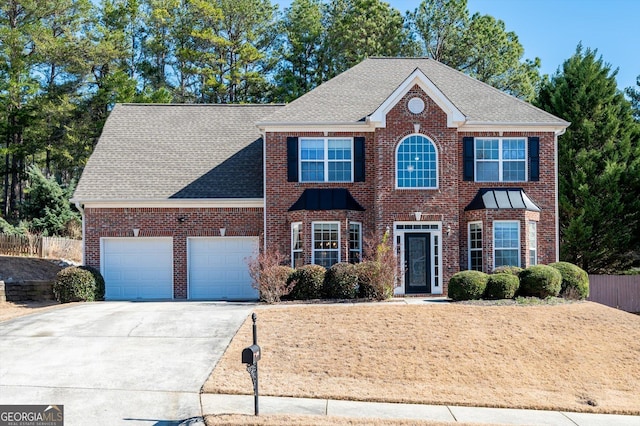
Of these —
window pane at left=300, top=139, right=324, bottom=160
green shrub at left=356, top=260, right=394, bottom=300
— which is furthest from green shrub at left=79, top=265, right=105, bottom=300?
green shrub at left=356, top=260, right=394, bottom=300

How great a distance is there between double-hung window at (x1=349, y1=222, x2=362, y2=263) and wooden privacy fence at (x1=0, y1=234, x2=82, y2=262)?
53.1 feet

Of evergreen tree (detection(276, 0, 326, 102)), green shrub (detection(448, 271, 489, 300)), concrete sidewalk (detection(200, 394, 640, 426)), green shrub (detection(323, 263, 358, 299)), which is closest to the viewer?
concrete sidewalk (detection(200, 394, 640, 426))

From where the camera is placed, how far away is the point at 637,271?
31156mm

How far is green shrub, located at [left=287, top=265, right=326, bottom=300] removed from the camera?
799 inches

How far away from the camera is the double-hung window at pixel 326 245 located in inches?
867

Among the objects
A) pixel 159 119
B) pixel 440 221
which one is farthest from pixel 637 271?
pixel 159 119

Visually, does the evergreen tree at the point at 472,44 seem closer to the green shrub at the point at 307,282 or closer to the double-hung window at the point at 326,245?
the double-hung window at the point at 326,245

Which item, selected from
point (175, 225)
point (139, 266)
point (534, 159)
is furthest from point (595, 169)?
point (139, 266)

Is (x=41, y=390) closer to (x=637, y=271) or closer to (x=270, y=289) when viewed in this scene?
(x=270, y=289)

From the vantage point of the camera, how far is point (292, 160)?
2266 cm

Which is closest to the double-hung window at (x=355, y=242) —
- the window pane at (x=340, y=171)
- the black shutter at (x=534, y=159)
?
the window pane at (x=340, y=171)

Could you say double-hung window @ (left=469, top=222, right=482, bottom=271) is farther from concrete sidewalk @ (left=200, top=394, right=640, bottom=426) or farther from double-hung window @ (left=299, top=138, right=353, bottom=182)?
concrete sidewalk @ (left=200, top=394, right=640, bottom=426)

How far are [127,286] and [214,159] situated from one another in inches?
215

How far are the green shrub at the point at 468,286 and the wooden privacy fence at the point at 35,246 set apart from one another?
2008cm
